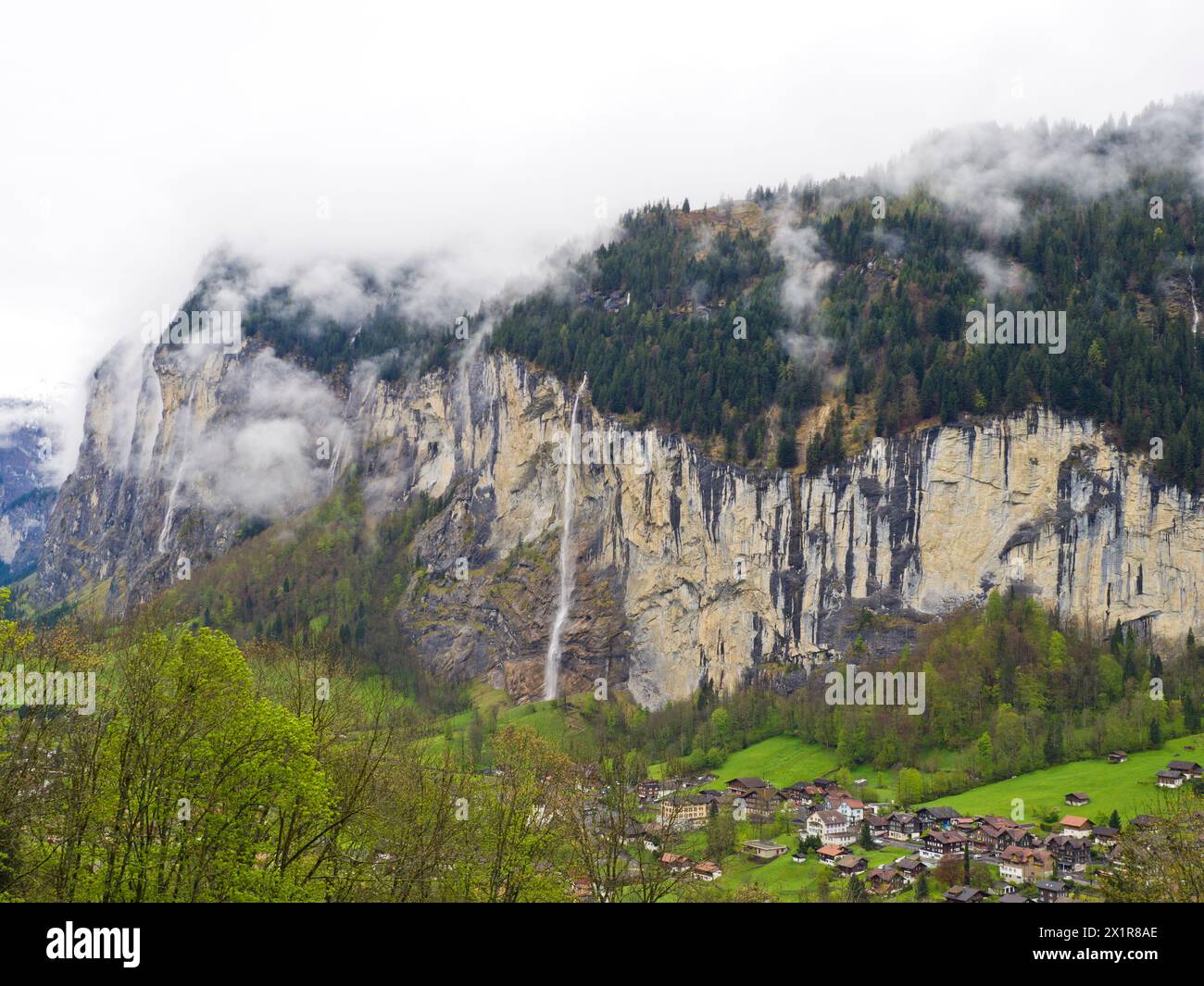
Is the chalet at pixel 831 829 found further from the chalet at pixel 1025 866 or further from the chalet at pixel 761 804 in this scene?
the chalet at pixel 1025 866

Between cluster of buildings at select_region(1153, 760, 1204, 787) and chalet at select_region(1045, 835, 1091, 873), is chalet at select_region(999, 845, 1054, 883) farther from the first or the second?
cluster of buildings at select_region(1153, 760, 1204, 787)

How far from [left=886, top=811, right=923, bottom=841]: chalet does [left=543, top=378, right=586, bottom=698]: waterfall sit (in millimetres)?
71932

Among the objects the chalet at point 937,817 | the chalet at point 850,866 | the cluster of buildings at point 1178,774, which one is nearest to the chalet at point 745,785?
the chalet at point 937,817

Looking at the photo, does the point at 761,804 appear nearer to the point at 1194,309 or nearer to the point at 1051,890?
the point at 1051,890

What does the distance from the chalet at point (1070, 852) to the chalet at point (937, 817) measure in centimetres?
998

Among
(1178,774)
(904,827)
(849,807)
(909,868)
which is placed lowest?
(849,807)

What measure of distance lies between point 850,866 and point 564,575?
8998 centimetres

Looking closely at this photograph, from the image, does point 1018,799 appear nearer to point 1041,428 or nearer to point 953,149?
point 1041,428

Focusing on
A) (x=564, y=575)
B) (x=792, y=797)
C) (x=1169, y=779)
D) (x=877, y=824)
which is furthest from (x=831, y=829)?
(x=564, y=575)

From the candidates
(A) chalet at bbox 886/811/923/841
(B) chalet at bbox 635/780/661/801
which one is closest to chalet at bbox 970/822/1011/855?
(A) chalet at bbox 886/811/923/841

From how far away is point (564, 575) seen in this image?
158625mm

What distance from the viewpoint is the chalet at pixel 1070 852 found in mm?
69875

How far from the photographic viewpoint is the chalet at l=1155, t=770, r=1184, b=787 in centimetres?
8356

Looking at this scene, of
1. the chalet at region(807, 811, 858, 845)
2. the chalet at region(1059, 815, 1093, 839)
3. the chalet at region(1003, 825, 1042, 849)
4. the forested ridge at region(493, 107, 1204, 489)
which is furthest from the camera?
the forested ridge at region(493, 107, 1204, 489)
